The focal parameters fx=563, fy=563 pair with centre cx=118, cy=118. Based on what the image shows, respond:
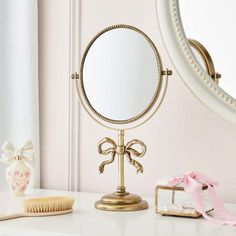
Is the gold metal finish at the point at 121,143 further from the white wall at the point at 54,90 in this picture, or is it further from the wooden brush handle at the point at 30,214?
the white wall at the point at 54,90

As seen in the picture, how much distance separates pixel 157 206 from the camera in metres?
1.35

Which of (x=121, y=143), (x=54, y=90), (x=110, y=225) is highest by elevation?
(x=54, y=90)

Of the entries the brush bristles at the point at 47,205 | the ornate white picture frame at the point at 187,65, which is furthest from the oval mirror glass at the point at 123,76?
the brush bristles at the point at 47,205

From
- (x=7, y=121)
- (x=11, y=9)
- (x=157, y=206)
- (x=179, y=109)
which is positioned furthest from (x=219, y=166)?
(x=11, y=9)

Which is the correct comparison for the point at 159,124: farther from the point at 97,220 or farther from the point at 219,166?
the point at 97,220

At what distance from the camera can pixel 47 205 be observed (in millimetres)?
1340

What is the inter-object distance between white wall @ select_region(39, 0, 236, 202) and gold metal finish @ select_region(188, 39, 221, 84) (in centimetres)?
12

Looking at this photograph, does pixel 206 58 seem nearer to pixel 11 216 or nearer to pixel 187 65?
pixel 187 65

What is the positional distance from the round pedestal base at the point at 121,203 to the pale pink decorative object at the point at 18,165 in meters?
0.29

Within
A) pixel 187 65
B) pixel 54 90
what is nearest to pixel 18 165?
pixel 54 90

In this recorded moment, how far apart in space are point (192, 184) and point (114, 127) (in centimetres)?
29

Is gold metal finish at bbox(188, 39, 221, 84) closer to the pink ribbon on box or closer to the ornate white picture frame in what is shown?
the ornate white picture frame

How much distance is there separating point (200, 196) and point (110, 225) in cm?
22

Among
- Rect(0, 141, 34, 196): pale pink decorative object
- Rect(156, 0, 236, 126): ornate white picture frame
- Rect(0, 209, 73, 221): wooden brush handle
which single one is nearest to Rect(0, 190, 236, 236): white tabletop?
Rect(0, 209, 73, 221): wooden brush handle
